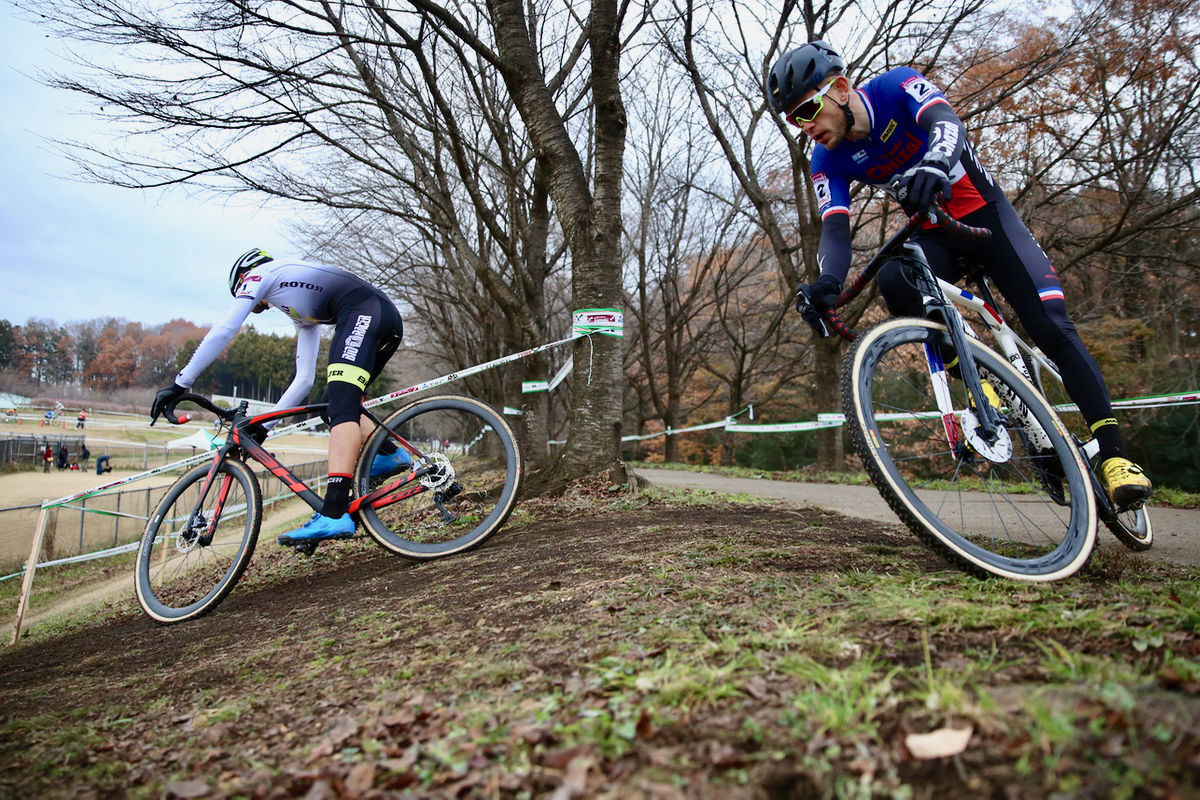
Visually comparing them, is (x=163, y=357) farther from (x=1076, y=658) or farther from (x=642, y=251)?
(x=1076, y=658)

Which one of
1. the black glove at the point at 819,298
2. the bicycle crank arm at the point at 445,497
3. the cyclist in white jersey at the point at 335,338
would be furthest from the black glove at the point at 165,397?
the black glove at the point at 819,298

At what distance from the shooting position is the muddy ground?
108 cm

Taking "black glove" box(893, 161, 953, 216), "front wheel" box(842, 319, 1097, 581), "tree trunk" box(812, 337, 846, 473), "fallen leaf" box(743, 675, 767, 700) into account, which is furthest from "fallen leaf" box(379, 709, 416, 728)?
"tree trunk" box(812, 337, 846, 473)

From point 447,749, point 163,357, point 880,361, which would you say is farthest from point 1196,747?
point 163,357

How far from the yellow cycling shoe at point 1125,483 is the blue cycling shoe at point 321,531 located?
391 centimetres

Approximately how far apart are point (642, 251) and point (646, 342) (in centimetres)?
315

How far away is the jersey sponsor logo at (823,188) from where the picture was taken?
10.2 feet

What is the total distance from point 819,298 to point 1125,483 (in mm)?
1368

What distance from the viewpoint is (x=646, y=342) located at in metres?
20.6

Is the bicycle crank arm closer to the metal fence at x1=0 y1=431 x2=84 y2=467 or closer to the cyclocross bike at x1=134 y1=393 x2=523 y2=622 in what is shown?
the cyclocross bike at x1=134 y1=393 x2=523 y2=622

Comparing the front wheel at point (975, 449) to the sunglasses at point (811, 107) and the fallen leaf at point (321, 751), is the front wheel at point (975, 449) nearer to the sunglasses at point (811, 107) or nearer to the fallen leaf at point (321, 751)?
the sunglasses at point (811, 107)

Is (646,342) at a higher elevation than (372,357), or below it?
higher

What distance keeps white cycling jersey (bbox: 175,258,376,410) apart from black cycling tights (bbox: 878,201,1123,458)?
3.19 m

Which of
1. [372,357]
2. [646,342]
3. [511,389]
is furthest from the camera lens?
[646,342]
